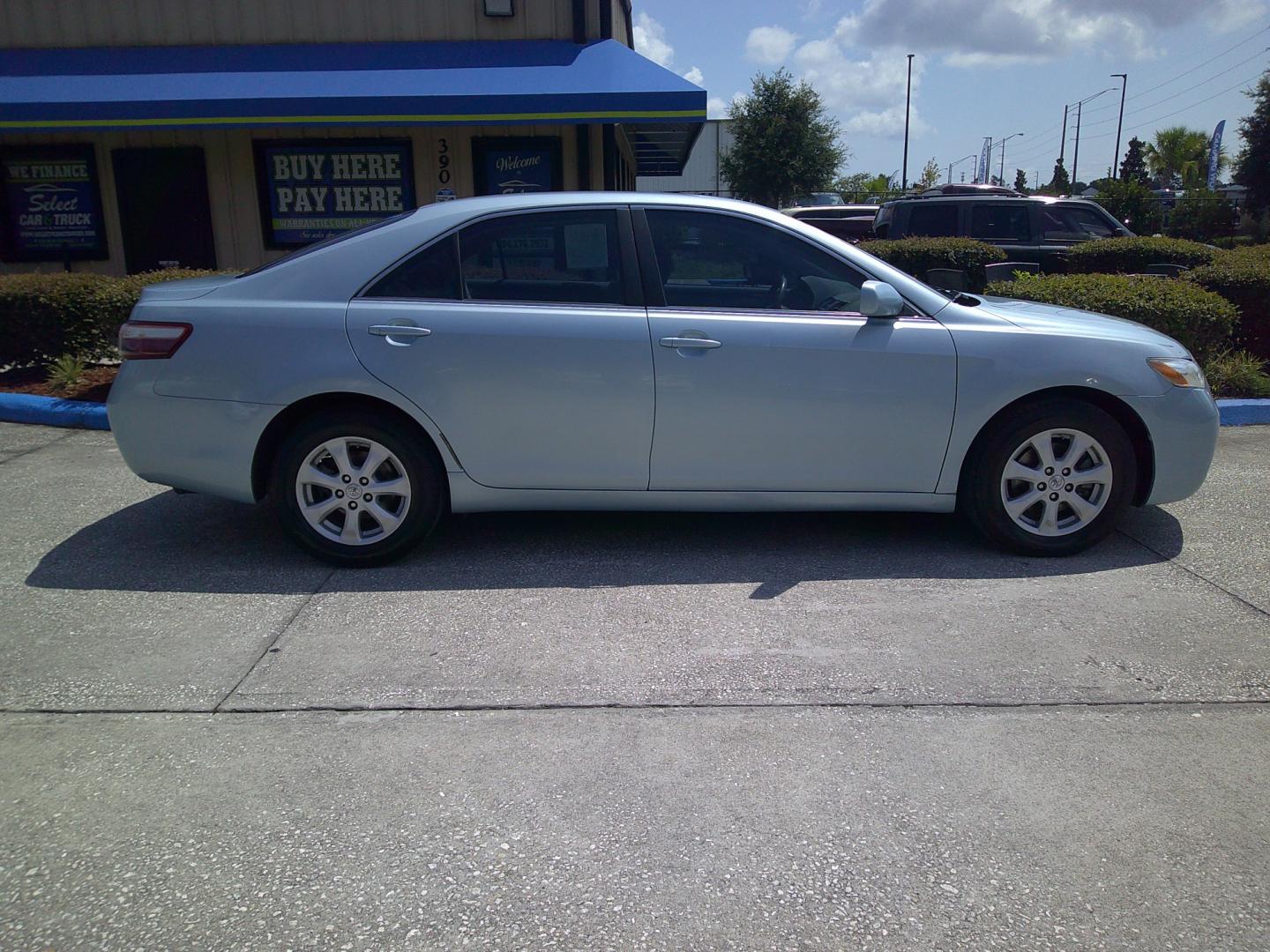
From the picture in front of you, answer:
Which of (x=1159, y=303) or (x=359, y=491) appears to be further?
(x=1159, y=303)

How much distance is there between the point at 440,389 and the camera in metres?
4.45

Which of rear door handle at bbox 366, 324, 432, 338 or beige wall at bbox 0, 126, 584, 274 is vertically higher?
beige wall at bbox 0, 126, 584, 274

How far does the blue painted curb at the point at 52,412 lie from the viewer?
24.2 ft

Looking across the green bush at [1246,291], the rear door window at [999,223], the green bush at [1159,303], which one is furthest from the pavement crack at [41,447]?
the rear door window at [999,223]

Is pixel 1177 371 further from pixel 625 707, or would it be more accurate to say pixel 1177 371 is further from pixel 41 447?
pixel 41 447

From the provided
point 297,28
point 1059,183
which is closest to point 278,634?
point 297,28

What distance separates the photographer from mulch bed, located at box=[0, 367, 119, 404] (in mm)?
7855

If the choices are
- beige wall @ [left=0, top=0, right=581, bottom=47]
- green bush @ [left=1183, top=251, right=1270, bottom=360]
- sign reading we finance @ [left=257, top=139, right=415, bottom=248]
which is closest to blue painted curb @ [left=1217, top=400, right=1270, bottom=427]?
green bush @ [left=1183, top=251, right=1270, bottom=360]

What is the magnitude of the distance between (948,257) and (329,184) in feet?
23.9

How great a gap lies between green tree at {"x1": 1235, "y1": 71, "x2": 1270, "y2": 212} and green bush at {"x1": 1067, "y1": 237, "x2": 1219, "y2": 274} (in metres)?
31.3

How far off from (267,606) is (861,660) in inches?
95.4

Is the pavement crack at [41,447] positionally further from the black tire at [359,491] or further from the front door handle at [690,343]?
the front door handle at [690,343]

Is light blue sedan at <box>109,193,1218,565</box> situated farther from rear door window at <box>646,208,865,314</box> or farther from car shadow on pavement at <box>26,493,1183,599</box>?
car shadow on pavement at <box>26,493,1183,599</box>

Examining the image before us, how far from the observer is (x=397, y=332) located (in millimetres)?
4441
